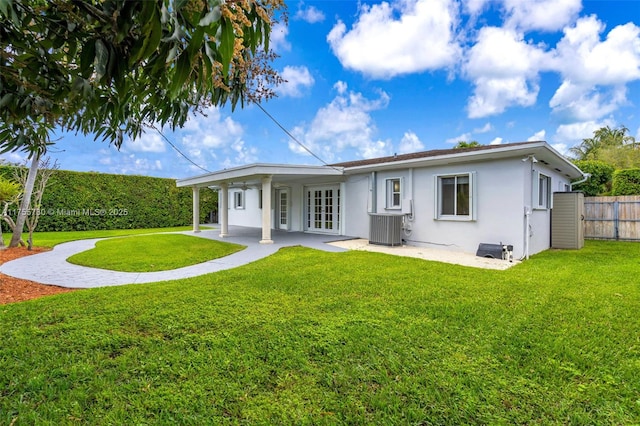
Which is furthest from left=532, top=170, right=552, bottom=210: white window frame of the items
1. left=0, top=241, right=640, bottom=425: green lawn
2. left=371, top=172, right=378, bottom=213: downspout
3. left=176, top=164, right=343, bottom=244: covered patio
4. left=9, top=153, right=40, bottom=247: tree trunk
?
left=9, top=153, right=40, bottom=247: tree trunk

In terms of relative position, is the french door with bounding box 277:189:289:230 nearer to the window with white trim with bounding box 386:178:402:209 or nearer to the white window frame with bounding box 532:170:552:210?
the window with white trim with bounding box 386:178:402:209

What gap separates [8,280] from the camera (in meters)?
6.38

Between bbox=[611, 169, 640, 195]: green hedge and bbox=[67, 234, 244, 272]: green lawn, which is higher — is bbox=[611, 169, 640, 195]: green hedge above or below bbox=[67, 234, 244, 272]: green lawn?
above

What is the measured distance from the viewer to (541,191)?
1055 centimetres

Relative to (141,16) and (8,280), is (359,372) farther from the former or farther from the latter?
(8,280)

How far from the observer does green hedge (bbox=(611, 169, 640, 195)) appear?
13.7 meters

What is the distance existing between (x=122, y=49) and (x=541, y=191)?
12.3 m

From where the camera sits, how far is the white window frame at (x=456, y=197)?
942 cm

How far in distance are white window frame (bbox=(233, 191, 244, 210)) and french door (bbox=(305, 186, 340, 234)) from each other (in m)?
5.89

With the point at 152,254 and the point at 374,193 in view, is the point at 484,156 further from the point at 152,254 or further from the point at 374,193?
the point at 152,254

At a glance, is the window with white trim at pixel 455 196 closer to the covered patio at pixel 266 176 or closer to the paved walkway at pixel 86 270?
the paved walkway at pixel 86 270

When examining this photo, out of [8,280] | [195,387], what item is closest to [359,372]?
[195,387]

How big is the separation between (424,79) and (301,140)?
8031mm

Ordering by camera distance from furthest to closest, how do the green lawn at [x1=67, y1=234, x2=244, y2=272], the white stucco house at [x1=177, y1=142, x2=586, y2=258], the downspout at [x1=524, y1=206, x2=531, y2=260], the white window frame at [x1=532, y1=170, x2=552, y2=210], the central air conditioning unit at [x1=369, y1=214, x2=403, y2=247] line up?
the central air conditioning unit at [x1=369, y1=214, x2=403, y2=247]
the white window frame at [x1=532, y1=170, x2=552, y2=210]
the white stucco house at [x1=177, y1=142, x2=586, y2=258]
the downspout at [x1=524, y1=206, x2=531, y2=260]
the green lawn at [x1=67, y1=234, x2=244, y2=272]
